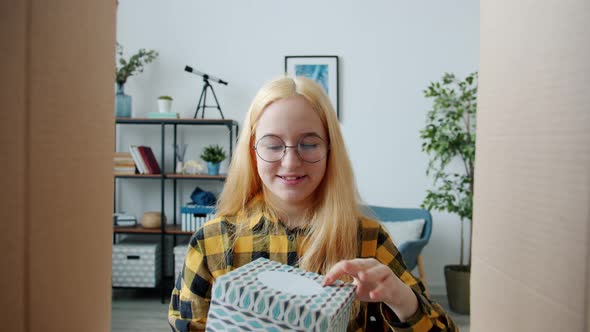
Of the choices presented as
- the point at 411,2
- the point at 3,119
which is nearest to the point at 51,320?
the point at 3,119

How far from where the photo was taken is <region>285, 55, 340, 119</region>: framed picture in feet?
12.8

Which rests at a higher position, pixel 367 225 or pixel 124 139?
pixel 124 139

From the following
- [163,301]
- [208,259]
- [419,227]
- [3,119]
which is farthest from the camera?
[163,301]

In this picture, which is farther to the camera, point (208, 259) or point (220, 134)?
point (220, 134)

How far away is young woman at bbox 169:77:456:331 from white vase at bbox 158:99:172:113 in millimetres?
2959

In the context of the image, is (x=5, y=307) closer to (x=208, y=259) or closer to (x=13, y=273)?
(x=13, y=273)

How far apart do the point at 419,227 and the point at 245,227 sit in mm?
2568

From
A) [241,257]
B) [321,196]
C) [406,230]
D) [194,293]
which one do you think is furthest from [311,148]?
[406,230]

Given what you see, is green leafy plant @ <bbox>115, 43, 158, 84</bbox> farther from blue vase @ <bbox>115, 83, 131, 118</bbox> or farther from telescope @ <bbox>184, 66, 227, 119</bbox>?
telescope @ <bbox>184, 66, 227, 119</bbox>

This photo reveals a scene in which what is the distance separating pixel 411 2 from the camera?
386 centimetres

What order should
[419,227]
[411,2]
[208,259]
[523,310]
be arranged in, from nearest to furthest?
[523,310] < [208,259] < [419,227] < [411,2]

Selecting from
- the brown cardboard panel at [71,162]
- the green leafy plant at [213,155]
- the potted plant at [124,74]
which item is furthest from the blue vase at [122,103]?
the brown cardboard panel at [71,162]

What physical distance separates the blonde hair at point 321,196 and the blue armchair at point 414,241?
1980mm

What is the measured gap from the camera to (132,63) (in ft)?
12.2
